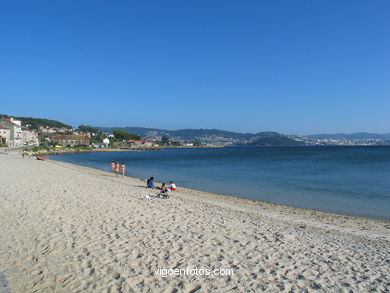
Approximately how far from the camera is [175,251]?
242 inches

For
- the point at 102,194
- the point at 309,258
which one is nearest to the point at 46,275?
the point at 309,258

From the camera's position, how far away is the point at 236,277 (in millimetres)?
5047

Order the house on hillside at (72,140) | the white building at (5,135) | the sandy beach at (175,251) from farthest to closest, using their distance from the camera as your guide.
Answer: the house on hillside at (72,140)
the white building at (5,135)
the sandy beach at (175,251)

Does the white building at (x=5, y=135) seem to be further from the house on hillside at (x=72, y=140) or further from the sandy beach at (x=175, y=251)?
the sandy beach at (x=175, y=251)

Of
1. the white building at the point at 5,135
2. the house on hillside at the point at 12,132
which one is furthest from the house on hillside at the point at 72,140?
the white building at the point at 5,135

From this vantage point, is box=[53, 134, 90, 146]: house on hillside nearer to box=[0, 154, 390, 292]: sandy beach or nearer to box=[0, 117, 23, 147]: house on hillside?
box=[0, 117, 23, 147]: house on hillside

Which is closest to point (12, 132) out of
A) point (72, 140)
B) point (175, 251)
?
point (72, 140)

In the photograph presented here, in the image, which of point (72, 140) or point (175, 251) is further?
point (72, 140)

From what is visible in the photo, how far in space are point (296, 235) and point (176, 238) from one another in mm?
3348

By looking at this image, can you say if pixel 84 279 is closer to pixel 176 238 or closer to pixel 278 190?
pixel 176 238

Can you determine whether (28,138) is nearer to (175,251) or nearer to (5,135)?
(5,135)

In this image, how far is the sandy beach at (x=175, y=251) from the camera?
4.82 m

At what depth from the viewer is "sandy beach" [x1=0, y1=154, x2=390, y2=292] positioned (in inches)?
190

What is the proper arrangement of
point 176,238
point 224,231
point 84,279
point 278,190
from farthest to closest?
1. point 278,190
2. point 224,231
3. point 176,238
4. point 84,279
